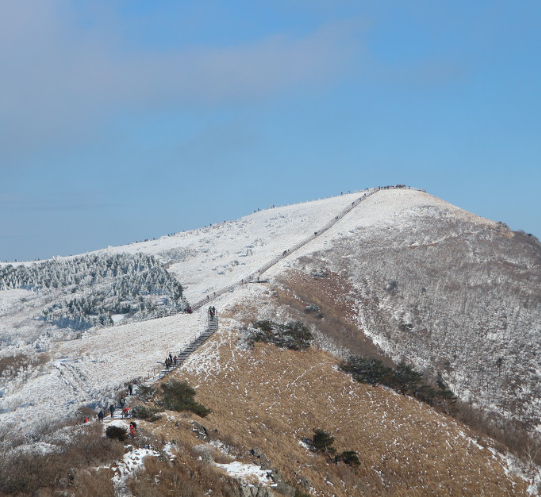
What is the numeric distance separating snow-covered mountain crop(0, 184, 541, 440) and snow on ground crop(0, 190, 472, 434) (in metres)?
0.20

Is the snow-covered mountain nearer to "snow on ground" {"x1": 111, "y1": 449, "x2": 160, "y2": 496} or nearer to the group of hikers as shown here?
the group of hikers

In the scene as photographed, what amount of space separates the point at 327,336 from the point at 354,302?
1277cm

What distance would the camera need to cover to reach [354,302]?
59.0m

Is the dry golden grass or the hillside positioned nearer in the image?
the dry golden grass

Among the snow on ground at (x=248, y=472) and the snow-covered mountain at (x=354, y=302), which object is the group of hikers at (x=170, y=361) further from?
the snow on ground at (x=248, y=472)

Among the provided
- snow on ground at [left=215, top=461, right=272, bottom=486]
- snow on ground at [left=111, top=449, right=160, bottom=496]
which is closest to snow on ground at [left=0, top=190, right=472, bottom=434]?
snow on ground at [left=111, top=449, right=160, bottom=496]

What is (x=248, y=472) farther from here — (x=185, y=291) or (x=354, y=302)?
(x=185, y=291)

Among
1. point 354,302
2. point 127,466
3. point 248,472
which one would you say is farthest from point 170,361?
point 354,302

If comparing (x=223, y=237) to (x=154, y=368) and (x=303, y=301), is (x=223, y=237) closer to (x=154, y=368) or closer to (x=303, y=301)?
(x=303, y=301)

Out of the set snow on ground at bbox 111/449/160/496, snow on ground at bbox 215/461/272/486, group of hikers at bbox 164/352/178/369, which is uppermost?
snow on ground at bbox 111/449/160/496

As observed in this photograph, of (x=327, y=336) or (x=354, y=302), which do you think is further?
(x=354, y=302)

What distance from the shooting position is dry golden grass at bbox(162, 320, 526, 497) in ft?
83.2

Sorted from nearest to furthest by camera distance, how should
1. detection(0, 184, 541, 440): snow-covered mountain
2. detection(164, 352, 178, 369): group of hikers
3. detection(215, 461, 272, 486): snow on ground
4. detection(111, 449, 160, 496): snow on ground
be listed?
1. detection(111, 449, 160, 496): snow on ground
2. detection(215, 461, 272, 486): snow on ground
3. detection(164, 352, 178, 369): group of hikers
4. detection(0, 184, 541, 440): snow-covered mountain

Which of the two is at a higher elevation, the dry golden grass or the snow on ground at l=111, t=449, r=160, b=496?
the snow on ground at l=111, t=449, r=160, b=496
